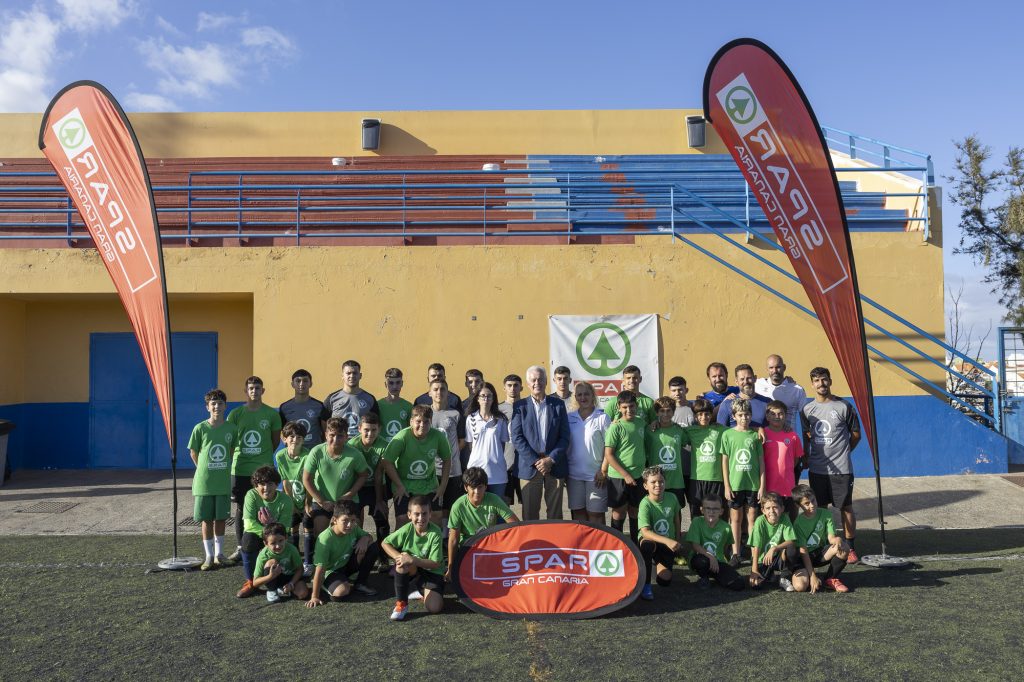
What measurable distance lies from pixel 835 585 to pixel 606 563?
169 cm

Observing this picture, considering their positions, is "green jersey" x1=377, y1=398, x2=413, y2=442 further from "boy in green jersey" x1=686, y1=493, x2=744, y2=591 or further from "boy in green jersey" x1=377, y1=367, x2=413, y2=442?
"boy in green jersey" x1=686, y1=493, x2=744, y2=591

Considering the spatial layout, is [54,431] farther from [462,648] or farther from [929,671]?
[929,671]

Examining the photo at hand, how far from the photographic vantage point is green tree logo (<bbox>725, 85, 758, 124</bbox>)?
671 cm

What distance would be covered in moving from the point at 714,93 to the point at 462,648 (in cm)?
494

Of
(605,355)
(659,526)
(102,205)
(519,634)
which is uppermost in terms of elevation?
(102,205)

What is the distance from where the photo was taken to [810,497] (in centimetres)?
597

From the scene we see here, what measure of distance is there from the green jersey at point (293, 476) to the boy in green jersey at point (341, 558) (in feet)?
2.05

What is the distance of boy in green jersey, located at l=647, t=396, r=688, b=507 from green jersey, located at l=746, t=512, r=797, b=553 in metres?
0.73

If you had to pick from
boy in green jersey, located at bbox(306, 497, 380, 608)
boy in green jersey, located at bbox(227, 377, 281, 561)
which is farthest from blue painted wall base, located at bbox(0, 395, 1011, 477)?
boy in green jersey, located at bbox(227, 377, 281, 561)

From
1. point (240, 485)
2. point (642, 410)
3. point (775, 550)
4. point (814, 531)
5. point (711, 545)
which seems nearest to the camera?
point (775, 550)

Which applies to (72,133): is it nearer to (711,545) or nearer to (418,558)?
(418,558)

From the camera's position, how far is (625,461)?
21.0 feet

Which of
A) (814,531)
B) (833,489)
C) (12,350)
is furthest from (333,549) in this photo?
(12,350)

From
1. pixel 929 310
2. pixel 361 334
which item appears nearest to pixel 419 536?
pixel 361 334
